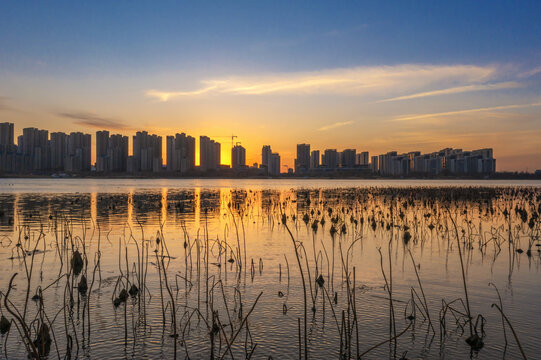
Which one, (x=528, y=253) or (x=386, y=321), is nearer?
(x=386, y=321)

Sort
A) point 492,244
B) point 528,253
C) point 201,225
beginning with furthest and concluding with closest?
point 201,225
point 492,244
point 528,253

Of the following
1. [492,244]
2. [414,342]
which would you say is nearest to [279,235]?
[492,244]

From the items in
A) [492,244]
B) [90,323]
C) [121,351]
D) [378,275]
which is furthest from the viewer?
[492,244]

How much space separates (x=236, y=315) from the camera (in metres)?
8.92

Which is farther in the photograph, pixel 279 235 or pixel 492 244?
pixel 279 235

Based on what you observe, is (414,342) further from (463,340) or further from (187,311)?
(187,311)

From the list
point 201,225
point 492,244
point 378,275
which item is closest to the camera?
point 378,275

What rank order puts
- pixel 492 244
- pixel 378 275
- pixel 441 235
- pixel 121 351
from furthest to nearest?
pixel 441 235
pixel 492 244
pixel 378 275
pixel 121 351

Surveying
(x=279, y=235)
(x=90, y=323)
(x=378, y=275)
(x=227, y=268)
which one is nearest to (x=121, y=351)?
(x=90, y=323)

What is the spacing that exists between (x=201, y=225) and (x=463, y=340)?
18.1m

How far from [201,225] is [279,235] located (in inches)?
231

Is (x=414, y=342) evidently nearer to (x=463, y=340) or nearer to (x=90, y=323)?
(x=463, y=340)

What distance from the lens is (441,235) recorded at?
1989 centimetres

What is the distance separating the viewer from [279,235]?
802 inches
